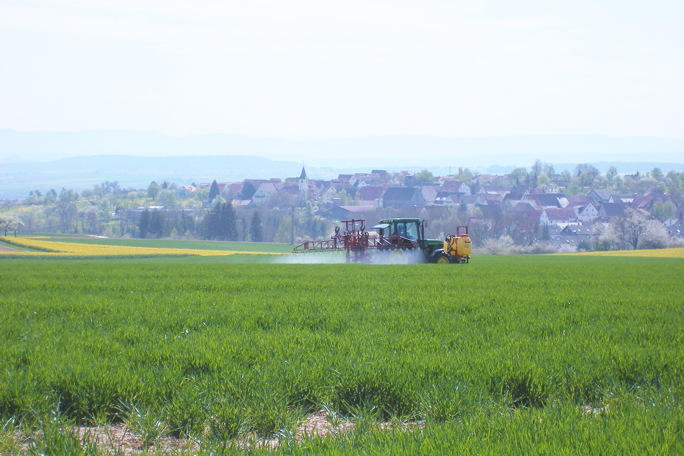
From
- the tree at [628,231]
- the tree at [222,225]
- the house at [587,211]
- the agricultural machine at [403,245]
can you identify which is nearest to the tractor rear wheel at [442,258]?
the agricultural machine at [403,245]

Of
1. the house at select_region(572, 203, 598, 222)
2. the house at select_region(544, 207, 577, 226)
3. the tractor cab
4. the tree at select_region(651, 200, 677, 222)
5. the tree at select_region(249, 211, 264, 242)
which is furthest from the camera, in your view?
the house at select_region(572, 203, 598, 222)

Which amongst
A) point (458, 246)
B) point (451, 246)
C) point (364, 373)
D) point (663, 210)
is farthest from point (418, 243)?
point (663, 210)

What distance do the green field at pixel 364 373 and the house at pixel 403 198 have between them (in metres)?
175

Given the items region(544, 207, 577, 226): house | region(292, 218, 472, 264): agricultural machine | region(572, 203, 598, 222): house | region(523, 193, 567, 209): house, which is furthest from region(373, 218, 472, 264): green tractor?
region(523, 193, 567, 209): house

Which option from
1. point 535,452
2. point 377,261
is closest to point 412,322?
point 535,452

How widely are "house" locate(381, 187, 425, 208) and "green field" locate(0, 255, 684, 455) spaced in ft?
574

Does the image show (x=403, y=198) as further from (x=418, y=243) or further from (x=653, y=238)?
(x=418, y=243)

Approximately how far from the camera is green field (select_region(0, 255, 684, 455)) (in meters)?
4.66

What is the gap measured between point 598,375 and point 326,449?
138 inches

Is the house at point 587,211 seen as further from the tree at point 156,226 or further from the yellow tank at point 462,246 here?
the yellow tank at point 462,246

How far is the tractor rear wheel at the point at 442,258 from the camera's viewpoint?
102ft

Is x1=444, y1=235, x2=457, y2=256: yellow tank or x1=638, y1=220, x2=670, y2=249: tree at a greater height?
x1=444, y1=235, x2=457, y2=256: yellow tank

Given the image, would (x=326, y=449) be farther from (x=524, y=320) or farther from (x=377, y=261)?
(x=377, y=261)

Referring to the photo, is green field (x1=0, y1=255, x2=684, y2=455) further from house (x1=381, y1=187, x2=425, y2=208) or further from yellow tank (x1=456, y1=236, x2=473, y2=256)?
house (x1=381, y1=187, x2=425, y2=208)
